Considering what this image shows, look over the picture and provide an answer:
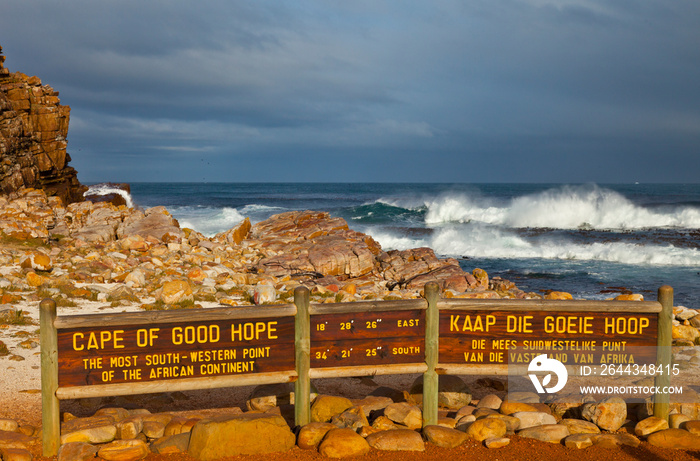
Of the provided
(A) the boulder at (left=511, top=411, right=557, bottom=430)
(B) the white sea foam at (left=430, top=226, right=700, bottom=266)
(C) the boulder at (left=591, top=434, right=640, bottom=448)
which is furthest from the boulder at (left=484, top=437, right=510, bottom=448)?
(B) the white sea foam at (left=430, top=226, right=700, bottom=266)

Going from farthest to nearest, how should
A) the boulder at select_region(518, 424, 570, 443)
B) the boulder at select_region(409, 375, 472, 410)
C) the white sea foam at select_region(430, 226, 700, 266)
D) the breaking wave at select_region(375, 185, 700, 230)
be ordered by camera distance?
1. the breaking wave at select_region(375, 185, 700, 230)
2. the white sea foam at select_region(430, 226, 700, 266)
3. the boulder at select_region(409, 375, 472, 410)
4. the boulder at select_region(518, 424, 570, 443)

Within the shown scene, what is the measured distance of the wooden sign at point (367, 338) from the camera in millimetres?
5320

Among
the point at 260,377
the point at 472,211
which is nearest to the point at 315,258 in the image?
the point at 260,377

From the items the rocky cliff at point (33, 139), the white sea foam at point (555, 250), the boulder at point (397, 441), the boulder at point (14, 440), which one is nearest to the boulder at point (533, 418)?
the boulder at point (397, 441)

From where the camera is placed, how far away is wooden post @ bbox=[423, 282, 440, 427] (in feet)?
17.6

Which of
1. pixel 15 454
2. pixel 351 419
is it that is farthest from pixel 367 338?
pixel 15 454

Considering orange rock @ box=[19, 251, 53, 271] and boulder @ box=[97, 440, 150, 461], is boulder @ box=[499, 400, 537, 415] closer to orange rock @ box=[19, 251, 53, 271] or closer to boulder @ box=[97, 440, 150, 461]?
boulder @ box=[97, 440, 150, 461]

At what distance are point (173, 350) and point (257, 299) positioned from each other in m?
6.57

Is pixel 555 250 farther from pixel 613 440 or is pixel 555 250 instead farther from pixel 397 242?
pixel 613 440

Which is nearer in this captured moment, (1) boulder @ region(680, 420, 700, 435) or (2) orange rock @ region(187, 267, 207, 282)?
(1) boulder @ region(680, 420, 700, 435)

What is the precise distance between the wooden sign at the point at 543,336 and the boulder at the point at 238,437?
1.82 meters

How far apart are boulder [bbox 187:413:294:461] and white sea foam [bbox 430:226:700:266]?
23683 mm

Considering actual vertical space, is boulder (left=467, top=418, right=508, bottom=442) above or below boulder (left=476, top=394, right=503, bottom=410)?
above

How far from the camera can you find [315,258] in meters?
19.1
